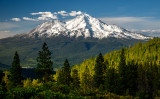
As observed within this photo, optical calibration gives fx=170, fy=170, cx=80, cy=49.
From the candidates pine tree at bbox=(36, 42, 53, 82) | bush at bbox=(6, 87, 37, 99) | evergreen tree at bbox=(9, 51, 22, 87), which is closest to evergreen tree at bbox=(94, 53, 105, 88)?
pine tree at bbox=(36, 42, 53, 82)

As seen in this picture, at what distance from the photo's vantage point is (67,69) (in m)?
62.2

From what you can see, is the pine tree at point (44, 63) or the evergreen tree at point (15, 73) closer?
the pine tree at point (44, 63)

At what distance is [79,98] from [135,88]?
162 feet

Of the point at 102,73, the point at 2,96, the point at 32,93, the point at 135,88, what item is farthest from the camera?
the point at 135,88

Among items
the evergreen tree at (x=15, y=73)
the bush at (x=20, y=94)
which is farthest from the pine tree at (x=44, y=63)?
the bush at (x=20, y=94)

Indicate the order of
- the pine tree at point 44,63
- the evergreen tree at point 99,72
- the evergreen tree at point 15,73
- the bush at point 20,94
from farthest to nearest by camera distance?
the evergreen tree at point 99,72
the evergreen tree at point 15,73
the pine tree at point 44,63
the bush at point 20,94

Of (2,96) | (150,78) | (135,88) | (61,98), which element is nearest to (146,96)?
(61,98)

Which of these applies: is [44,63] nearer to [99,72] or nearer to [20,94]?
[99,72]

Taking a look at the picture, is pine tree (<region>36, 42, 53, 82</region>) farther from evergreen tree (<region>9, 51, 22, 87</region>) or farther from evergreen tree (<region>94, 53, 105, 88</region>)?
evergreen tree (<region>94, 53, 105, 88</region>)

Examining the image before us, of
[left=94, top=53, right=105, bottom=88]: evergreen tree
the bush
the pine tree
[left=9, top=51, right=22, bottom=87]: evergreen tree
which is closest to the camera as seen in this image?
the bush

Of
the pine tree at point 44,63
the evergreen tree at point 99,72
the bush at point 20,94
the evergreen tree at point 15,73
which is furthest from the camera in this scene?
the evergreen tree at point 99,72

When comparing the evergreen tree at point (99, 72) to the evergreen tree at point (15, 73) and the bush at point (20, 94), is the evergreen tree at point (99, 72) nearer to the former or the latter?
the evergreen tree at point (15, 73)

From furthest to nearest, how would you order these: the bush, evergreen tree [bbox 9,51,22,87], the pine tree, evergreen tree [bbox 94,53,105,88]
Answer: evergreen tree [bbox 94,53,105,88] < evergreen tree [bbox 9,51,22,87] < the pine tree < the bush

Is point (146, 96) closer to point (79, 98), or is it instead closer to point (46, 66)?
point (79, 98)
